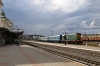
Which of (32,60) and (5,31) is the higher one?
(5,31)

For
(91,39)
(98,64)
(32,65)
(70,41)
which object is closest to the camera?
(32,65)

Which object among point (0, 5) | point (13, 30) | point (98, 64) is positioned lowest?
point (98, 64)

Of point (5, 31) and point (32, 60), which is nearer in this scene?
point (32, 60)

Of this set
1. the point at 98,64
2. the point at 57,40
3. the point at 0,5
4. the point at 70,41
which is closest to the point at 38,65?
the point at 98,64

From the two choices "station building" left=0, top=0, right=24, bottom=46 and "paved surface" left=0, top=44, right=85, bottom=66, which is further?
"station building" left=0, top=0, right=24, bottom=46

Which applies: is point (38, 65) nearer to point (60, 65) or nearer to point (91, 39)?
point (60, 65)

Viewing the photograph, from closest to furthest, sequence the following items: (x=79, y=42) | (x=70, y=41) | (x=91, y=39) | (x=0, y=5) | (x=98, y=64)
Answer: (x=98, y=64) < (x=0, y=5) < (x=79, y=42) < (x=70, y=41) < (x=91, y=39)

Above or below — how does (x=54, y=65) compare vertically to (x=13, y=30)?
below

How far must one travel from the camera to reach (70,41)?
53.6m

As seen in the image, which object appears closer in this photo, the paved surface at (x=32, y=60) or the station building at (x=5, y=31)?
the paved surface at (x=32, y=60)

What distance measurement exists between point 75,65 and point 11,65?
392 cm

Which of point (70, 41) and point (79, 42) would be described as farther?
point (70, 41)

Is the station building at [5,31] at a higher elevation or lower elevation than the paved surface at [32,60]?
higher

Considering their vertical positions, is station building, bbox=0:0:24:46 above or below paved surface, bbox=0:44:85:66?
above
